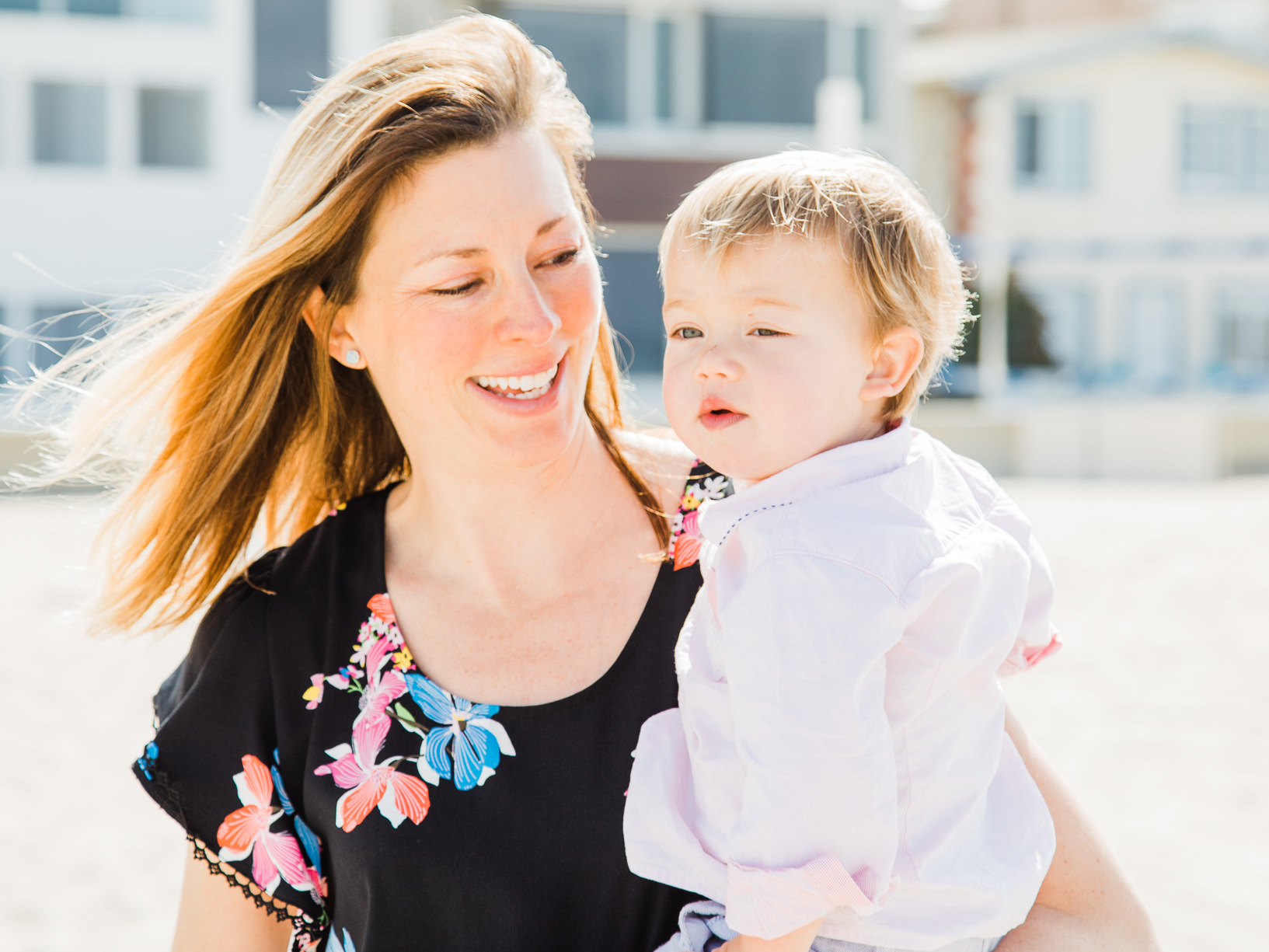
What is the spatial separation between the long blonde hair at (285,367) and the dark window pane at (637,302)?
16.5 m

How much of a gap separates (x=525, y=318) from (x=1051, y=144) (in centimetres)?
2473

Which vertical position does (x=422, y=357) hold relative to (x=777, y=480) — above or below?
above

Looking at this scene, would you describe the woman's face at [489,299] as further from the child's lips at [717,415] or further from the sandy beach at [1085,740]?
the sandy beach at [1085,740]

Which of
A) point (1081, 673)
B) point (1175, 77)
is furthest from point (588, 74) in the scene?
point (1081, 673)

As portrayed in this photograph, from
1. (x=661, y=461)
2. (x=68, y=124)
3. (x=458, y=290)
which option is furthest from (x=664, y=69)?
(x=458, y=290)

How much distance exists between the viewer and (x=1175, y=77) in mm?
24625

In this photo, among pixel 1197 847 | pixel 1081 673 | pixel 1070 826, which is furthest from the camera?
pixel 1081 673

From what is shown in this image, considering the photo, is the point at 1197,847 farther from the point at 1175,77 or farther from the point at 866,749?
the point at 1175,77

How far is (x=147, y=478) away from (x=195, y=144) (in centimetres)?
1817

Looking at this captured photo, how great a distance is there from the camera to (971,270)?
207 centimetres

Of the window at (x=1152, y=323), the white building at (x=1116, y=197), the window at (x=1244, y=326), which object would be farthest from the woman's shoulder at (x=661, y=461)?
the window at (x=1244, y=326)

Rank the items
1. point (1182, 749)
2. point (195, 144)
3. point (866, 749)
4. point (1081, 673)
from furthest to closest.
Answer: point (195, 144)
point (1081, 673)
point (1182, 749)
point (866, 749)

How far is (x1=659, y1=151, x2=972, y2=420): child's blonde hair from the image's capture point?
1508mm

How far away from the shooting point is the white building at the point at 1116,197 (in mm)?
24156
